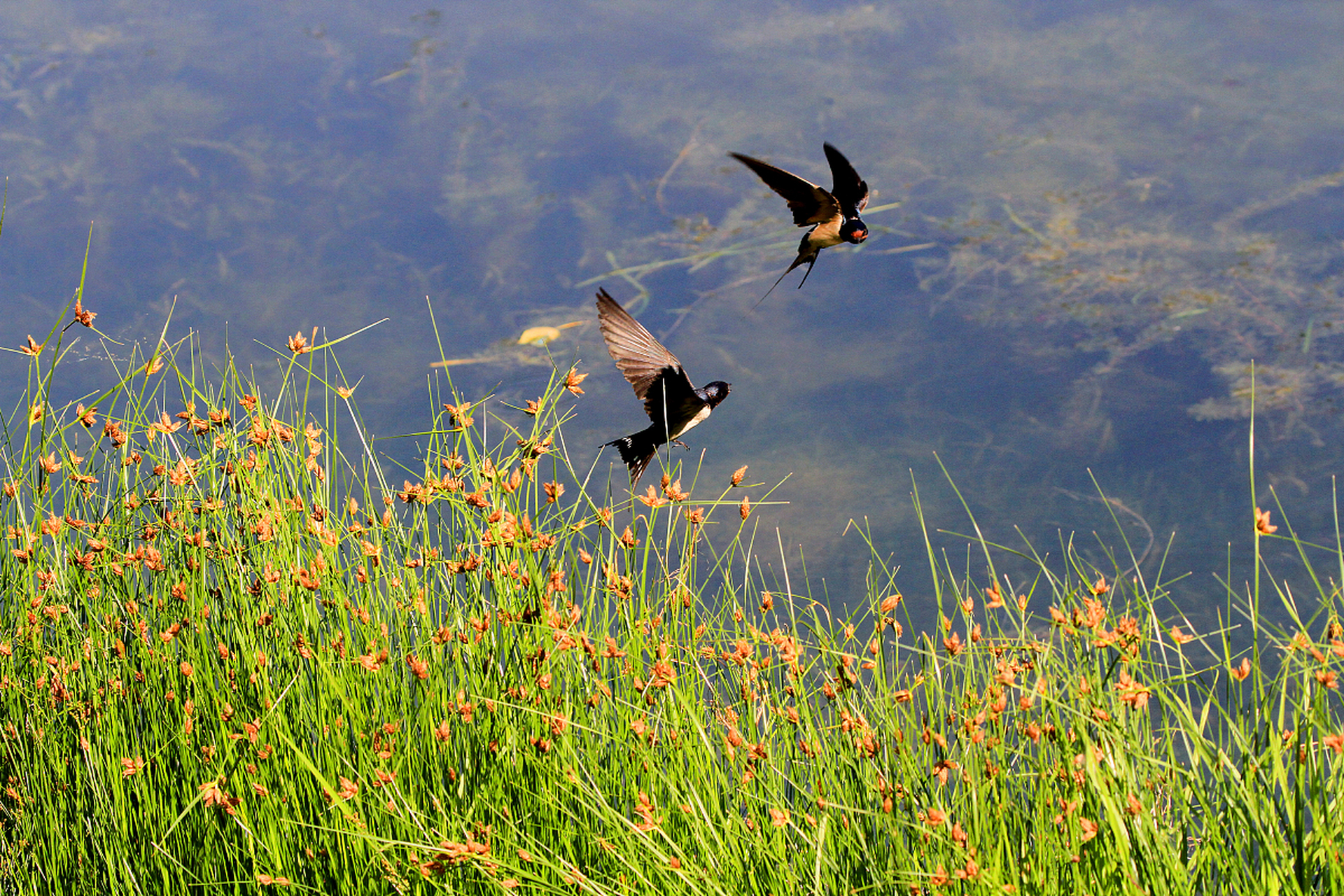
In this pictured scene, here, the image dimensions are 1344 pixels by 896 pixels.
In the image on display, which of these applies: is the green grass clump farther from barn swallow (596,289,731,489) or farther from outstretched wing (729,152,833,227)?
outstretched wing (729,152,833,227)

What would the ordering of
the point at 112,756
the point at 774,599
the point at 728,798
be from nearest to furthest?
the point at 728,798, the point at 112,756, the point at 774,599

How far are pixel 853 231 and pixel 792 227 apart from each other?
2.87m

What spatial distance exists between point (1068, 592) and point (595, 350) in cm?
270

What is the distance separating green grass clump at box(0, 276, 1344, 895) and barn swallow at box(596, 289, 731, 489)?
12 centimetres

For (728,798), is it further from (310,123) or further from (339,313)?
(310,123)

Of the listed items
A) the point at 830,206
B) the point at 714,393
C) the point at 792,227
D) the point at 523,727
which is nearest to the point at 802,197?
the point at 830,206

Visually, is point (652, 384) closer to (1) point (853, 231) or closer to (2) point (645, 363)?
(2) point (645, 363)

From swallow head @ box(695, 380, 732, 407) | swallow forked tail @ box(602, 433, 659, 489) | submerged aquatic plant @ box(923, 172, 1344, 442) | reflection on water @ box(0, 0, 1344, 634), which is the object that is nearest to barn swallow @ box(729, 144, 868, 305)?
swallow head @ box(695, 380, 732, 407)

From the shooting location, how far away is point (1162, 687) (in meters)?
1.62

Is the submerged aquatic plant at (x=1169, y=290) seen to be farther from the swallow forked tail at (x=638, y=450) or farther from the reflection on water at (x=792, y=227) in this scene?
the swallow forked tail at (x=638, y=450)

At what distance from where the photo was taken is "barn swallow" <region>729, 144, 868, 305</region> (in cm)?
181

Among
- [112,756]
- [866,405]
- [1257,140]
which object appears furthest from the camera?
[1257,140]

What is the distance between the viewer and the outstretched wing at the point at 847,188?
1840 millimetres

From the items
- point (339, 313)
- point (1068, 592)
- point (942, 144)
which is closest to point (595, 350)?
point (339, 313)
